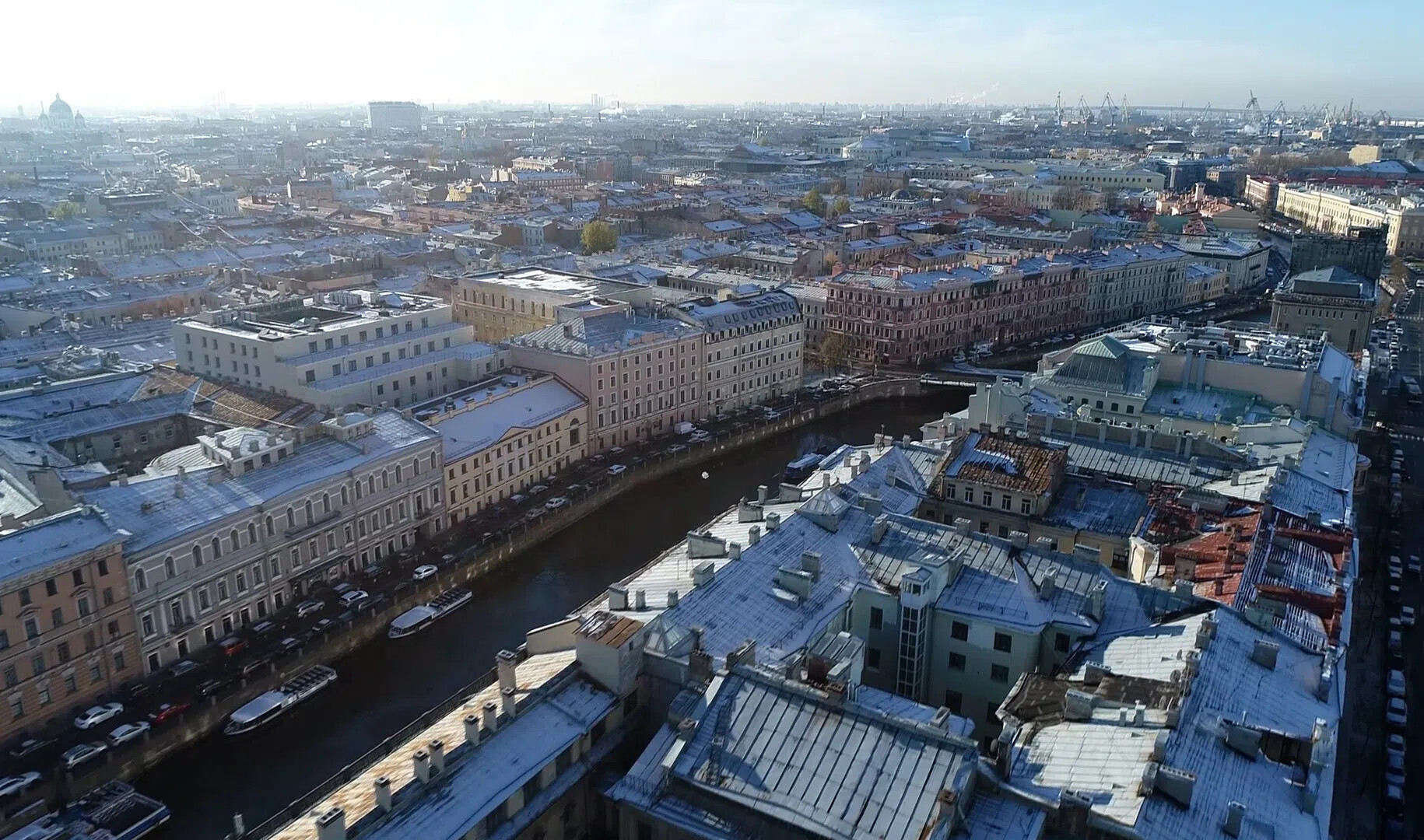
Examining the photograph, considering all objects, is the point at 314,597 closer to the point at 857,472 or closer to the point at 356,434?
the point at 356,434

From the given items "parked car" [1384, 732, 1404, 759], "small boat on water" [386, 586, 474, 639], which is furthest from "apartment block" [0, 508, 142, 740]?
"parked car" [1384, 732, 1404, 759]

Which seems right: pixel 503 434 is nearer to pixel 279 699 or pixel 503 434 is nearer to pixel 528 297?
pixel 279 699

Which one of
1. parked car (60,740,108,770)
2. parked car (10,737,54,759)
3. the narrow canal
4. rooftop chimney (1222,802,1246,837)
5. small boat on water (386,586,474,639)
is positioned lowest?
the narrow canal

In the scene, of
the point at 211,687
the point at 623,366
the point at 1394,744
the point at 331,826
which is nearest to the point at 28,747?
the point at 211,687

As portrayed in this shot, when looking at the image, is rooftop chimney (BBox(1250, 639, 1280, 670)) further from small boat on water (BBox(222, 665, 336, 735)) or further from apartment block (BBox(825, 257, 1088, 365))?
apartment block (BBox(825, 257, 1088, 365))

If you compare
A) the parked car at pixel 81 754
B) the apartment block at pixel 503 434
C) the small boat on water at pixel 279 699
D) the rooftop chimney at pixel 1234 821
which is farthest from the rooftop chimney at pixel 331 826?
the apartment block at pixel 503 434
